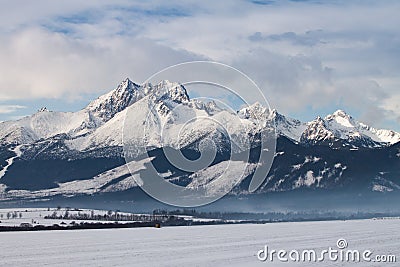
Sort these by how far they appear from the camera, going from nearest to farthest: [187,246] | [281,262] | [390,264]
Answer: [390,264], [281,262], [187,246]

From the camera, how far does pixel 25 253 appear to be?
72.0 metres

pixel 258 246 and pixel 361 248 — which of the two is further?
pixel 258 246

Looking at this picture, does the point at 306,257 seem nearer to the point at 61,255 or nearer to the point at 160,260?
the point at 160,260

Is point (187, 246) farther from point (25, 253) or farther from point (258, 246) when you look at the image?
point (25, 253)

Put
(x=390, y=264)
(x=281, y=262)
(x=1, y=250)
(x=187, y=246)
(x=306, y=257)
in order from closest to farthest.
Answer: (x=390, y=264)
(x=281, y=262)
(x=306, y=257)
(x=1, y=250)
(x=187, y=246)

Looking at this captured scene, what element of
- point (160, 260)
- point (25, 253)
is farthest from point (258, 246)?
point (25, 253)

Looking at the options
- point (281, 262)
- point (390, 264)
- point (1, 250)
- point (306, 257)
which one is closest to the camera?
point (390, 264)

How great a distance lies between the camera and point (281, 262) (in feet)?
195

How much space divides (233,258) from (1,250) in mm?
26667

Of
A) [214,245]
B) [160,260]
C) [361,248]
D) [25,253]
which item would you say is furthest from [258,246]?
[25,253]

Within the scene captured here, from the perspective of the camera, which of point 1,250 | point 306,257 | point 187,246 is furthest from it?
point 187,246

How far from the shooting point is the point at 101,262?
6078 centimetres

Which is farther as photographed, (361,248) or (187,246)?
(187,246)

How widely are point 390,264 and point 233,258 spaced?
47.3 feet
